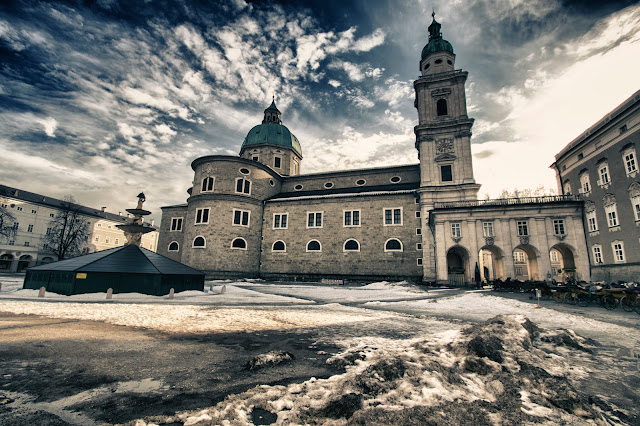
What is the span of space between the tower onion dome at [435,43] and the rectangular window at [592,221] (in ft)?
72.7

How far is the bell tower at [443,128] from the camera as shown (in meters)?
28.9

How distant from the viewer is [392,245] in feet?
97.0

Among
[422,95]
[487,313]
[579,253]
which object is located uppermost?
[422,95]

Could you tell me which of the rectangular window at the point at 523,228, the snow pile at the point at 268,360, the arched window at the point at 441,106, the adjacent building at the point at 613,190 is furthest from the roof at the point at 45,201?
the adjacent building at the point at 613,190

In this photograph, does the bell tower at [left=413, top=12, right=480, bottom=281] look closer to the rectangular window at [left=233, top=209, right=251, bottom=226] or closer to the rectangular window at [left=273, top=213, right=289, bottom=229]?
the rectangular window at [left=273, top=213, right=289, bottom=229]

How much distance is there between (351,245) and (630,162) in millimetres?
23339

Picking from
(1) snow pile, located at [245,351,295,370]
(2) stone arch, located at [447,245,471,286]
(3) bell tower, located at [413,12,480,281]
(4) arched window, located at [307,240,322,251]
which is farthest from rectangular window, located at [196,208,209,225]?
(1) snow pile, located at [245,351,295,370]

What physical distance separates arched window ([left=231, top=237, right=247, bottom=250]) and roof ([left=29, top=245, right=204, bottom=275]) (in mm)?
14505

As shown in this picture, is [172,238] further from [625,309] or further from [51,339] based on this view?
[625,309]

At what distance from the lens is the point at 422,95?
105 feet

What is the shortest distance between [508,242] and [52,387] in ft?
91.2

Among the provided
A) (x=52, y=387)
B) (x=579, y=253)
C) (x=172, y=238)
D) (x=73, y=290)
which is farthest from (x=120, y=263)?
(x=579, y=253)

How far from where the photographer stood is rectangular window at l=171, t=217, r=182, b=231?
37.5 metres

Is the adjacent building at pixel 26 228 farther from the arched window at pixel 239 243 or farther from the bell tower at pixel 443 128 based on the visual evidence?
the bell tower at pixel 443 128
